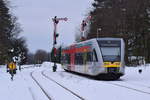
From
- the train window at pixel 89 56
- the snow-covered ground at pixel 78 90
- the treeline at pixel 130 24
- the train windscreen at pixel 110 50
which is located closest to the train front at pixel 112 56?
the train windscreen at pixel 110 50

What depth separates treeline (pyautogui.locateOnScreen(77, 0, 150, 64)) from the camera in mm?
66500

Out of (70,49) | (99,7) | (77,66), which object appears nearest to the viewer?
(77,66)

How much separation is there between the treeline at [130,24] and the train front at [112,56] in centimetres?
3486

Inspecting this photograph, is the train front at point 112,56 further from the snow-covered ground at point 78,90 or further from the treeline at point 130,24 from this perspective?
the treeline at point 130,24

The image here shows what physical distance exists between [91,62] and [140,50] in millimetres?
38775

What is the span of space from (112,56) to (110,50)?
0.49 meters

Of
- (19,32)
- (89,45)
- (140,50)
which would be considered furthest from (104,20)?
(89,45)

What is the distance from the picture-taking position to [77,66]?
39.7 metres

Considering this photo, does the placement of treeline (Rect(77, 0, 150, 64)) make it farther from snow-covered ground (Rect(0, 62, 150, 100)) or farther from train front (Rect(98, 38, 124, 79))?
snow-covered ground (Rect(0, 62, 150, 100))

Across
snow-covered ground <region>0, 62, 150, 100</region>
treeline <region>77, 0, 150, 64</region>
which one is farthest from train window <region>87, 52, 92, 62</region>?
treeline <region>77, 0, 150, 64</region>

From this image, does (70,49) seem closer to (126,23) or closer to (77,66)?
(77,66)

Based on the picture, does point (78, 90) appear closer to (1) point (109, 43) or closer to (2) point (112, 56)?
(2) point (112, 56)

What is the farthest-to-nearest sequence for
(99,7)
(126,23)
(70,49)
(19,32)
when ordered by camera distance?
(19,32)
(99,7)
(126,23)
(70,49)

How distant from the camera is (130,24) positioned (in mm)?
68562
